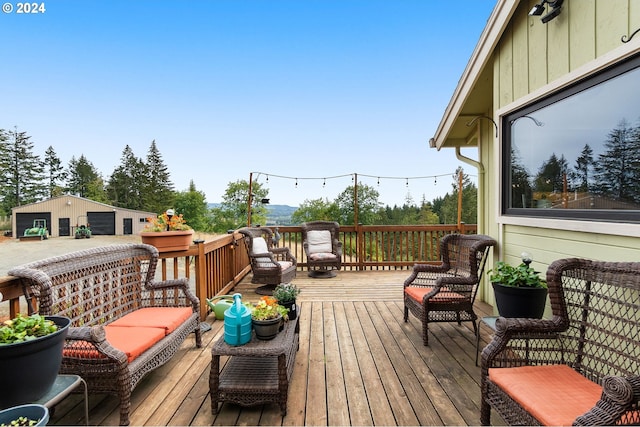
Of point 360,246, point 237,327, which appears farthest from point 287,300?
point 360,246

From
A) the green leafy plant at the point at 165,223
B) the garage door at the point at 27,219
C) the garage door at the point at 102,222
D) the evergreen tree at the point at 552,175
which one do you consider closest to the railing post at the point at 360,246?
the green leafy plant at the point at 165,223

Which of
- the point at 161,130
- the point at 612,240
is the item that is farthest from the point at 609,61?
the point at 161,130

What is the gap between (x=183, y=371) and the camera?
2.36 m

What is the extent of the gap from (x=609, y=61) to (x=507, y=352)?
1771mm

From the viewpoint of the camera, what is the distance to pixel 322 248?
6000 mm

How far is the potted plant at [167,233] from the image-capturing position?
10.2 ft

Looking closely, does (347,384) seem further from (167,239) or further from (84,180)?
(84,180)

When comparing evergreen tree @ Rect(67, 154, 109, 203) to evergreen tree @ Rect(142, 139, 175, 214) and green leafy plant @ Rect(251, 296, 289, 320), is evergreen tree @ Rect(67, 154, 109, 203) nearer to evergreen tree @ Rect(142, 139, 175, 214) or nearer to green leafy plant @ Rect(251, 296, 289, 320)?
evergreen tree @ Rect(142, 139, 175, 214)

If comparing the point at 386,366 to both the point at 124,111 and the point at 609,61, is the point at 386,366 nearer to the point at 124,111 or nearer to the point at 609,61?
the point at 609,61

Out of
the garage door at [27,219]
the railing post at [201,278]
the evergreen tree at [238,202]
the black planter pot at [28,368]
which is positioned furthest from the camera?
the garage door at [27,219]

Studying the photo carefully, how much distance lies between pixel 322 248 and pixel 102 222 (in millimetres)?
16538

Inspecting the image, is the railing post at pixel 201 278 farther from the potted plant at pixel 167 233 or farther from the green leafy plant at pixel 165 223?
the green leafy plant at pixel 165 223

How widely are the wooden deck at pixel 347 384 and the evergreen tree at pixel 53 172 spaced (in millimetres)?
24080

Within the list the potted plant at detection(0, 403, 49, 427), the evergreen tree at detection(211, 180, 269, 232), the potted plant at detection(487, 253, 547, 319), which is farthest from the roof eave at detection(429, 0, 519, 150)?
the evergreen tree at detection(211, 180, 269, 232)
